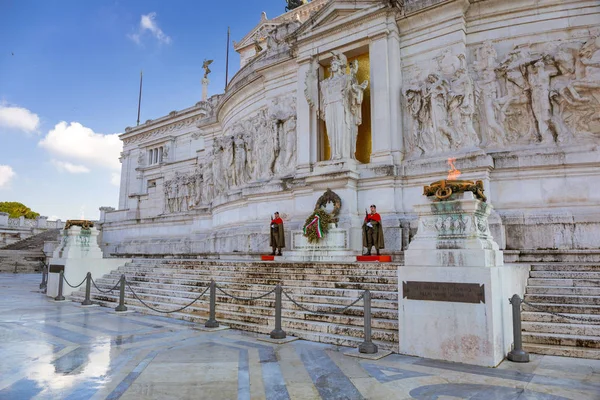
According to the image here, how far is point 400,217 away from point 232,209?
9.37 metres

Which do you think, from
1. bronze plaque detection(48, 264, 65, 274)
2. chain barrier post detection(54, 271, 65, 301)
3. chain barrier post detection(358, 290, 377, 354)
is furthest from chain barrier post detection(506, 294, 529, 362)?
bronze plaque detection(48, 264, 65, 274)

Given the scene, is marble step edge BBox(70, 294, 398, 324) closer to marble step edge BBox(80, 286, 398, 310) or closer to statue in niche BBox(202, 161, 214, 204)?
marble step edge BBox(80, 286, 398, 310)

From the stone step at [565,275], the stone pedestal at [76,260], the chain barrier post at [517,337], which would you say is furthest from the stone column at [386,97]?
the stone pedestal at [76,260]

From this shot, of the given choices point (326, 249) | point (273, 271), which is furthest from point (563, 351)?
point (326, 249)

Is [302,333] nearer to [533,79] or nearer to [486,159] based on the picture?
[486,159]

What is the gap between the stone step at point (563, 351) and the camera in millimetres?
6543

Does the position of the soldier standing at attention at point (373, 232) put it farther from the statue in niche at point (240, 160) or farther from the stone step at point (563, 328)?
the statue in niche at point (240, 160)

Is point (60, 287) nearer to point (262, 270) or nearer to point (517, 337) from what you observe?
point (262, 270)


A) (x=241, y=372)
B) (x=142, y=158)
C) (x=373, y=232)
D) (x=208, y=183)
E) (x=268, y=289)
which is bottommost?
(x=241, y=372)

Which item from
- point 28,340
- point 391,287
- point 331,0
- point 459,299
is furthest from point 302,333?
point 331,0

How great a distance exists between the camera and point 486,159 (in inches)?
516

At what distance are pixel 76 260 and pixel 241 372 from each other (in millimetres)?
13069

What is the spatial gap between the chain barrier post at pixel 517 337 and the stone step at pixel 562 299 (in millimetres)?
2344

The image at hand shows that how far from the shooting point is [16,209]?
7581 cm
